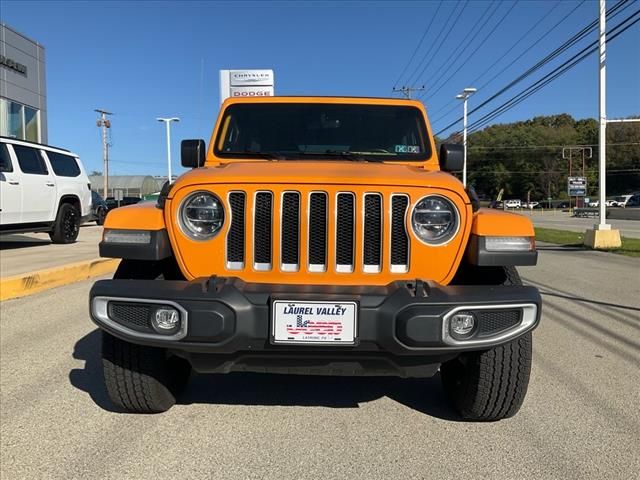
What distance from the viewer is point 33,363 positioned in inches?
160

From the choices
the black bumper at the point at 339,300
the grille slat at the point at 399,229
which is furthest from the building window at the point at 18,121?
the grille slat at the point at 399,229

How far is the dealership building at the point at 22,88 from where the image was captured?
18797mm

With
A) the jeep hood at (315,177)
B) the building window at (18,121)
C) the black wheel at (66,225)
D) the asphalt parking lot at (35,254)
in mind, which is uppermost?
the building window at (18,121)

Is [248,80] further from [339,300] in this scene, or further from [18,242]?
[339,300]

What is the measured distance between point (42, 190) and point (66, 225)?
1384 mm

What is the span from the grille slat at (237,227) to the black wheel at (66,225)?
9637 mm

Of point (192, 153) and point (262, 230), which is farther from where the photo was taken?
point (192, 153)

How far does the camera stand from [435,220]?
274 centimetres

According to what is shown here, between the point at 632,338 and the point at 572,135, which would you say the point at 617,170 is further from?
the point at 632,338

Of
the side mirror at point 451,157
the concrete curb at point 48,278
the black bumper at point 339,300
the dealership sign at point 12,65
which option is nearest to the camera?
the black bumper at point 339,300

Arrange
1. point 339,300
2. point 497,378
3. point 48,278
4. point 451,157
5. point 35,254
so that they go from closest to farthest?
point 339,300 → point 497,378 → point 451,157 → point 48,278 → point 35,254

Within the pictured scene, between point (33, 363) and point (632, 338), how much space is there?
5.02 metres

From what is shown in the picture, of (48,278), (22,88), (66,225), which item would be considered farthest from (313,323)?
(22,88)

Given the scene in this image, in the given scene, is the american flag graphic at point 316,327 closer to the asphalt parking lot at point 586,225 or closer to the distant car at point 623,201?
the asphalt parking lot at point 586,225
